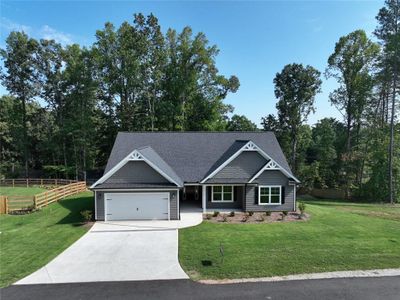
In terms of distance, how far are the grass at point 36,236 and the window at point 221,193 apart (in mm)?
8864

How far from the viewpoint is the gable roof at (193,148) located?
21.1 meters

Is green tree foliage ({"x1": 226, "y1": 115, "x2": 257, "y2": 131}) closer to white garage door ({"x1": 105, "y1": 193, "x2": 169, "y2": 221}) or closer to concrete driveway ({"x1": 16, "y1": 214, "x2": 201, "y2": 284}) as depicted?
white garage door ({"x1": 105, "y1": 193, "x2": 169, "y2": 221})

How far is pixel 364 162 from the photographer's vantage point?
34625mm

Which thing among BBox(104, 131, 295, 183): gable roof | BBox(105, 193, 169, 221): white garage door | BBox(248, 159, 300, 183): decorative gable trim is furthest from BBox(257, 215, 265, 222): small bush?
BBox(105, 193, 169, 221): white garage door

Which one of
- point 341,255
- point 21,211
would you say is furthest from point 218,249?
point 21,211

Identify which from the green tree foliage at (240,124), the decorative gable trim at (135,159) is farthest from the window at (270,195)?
the green tree foliage at (240,124)

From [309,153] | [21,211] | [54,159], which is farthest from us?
[309,153]

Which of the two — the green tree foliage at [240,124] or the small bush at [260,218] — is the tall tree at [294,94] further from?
the small bush at [260,218]

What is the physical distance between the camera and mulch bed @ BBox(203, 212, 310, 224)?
1742 centimetres

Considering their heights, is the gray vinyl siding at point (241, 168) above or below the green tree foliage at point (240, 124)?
below

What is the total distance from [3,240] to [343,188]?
3580cm

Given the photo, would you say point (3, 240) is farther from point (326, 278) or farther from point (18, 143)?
point (18, 143)

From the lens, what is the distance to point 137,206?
1834 cm

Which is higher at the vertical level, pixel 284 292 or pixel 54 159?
pixel 54 159
